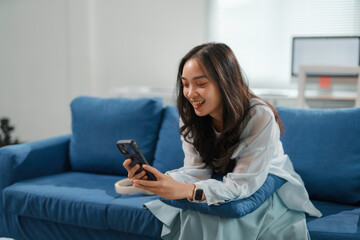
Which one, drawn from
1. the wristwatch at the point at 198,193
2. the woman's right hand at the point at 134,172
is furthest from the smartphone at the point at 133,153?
the wristwatch at the point at 198,193

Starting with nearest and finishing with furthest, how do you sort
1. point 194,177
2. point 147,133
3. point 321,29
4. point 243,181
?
point 243,181 → point 194,177 → point 147,133 → point 321,29

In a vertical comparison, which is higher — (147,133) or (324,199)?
(147,133)

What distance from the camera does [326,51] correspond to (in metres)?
3.63

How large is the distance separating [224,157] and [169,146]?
646mm

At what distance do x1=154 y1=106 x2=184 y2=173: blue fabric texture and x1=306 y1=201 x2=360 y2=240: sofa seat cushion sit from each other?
0.72 metres

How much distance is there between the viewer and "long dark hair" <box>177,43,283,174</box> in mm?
1426

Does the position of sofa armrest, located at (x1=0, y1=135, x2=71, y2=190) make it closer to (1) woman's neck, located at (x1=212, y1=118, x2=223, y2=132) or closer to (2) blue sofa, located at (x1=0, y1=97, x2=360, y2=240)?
(2) blue sofa, located at (x1=0, y1=97, x2=360, y2=240)

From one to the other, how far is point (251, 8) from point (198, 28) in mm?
582

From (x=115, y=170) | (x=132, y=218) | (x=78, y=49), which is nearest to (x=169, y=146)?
(x=115, y=170)

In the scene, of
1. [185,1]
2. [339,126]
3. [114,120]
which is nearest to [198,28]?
[185,1]

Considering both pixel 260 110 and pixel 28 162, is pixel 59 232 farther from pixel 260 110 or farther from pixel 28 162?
pixel 260 110

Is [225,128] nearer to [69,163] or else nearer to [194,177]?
[194,177]

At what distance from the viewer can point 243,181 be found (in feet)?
4.69

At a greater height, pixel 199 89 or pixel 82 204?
pixel 199 89
